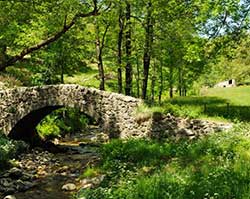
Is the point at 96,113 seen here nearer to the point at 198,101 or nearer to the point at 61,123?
the point at 198,101

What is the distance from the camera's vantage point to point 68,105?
23438 millimetres

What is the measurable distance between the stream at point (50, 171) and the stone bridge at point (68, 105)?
1.93 m

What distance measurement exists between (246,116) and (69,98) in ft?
32.5

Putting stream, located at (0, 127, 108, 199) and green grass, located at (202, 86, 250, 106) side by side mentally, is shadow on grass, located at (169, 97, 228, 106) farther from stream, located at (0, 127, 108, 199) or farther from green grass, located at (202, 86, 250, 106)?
stream, located at (0, 127, 108, 199)

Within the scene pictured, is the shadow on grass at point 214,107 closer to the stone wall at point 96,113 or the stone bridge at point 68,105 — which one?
the stone wall at point 96,113

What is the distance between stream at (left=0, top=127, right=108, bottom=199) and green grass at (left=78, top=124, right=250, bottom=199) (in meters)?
2.04

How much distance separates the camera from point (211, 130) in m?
17.2

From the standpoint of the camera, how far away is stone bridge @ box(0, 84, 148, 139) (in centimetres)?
2109

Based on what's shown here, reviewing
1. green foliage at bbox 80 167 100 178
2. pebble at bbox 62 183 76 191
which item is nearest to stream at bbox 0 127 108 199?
pebble at bbox 62 183 76 191

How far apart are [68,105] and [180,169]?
11.6m

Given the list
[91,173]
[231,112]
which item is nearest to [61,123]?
[91,173]

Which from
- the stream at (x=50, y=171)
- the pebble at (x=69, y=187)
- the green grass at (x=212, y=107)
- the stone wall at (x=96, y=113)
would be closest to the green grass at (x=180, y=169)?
the stone wall at (x=96, y=113)

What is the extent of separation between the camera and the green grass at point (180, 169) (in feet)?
34.3

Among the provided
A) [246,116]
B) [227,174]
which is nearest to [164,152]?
[246,116]
